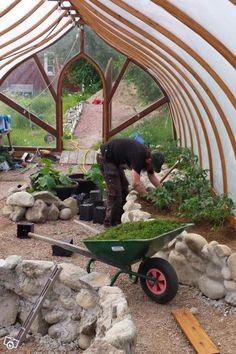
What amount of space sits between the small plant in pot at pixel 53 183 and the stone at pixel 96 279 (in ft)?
13.0

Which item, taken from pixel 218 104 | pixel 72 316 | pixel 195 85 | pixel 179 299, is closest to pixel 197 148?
pixel 195 85

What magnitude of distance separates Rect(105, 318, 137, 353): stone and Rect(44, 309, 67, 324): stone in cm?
114

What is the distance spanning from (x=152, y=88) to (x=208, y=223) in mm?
8450

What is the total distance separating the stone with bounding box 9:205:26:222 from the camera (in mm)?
7543

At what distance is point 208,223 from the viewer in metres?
6.06

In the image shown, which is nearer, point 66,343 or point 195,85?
point 66,343

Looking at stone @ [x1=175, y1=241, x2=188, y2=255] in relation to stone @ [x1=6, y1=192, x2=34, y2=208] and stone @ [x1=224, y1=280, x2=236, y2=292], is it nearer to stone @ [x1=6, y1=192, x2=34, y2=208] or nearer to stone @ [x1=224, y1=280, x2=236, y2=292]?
stone @ [x1=224, y1=280, x2=236, y2=292]

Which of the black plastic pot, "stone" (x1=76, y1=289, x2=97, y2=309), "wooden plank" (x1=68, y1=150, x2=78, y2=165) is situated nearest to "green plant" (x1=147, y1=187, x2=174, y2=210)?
"stone" (x1=76, y1=289, x2=97, y2=309)

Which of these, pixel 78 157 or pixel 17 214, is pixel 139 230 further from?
pixel 78 157

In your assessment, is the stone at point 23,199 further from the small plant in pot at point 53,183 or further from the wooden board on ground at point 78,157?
the wooden board on ground at point 78,157

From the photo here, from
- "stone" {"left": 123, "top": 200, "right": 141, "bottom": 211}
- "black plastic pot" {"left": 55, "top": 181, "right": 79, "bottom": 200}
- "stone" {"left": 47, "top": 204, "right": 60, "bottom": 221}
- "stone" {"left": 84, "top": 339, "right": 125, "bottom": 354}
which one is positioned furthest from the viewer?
"black plastic pot" {"left": 55, "top": 181, "right": 79, "bottom": 200}

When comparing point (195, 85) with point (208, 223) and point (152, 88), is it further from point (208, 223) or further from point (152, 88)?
point (152, 88)

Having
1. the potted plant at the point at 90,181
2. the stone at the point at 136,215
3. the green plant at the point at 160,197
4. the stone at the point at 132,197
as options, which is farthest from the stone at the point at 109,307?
the potted plant at the point at 90,181

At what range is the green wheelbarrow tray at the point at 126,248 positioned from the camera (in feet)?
14.3
